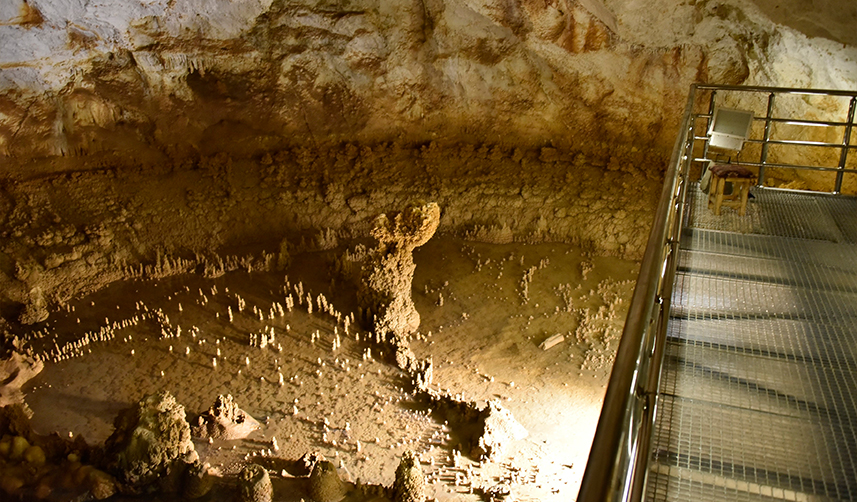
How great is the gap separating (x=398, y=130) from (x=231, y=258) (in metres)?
3.36

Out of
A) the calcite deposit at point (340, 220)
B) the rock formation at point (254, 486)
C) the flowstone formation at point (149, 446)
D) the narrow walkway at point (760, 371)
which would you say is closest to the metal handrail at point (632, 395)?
the narrow walkway at point (760, 371)

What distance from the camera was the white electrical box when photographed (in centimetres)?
532

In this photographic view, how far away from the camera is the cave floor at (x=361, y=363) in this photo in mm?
6348

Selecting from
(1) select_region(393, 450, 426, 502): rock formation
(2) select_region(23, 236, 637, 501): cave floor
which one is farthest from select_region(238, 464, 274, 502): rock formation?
(1) select_region(393, 450, 426, 502): rock formation

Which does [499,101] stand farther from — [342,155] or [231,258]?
[231,258]

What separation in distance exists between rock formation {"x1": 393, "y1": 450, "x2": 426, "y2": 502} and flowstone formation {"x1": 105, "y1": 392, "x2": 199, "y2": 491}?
2.01 m

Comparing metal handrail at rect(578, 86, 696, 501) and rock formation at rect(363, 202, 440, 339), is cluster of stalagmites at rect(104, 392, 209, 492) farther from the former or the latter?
metal handrail at rect(578, 86, 696, 501)

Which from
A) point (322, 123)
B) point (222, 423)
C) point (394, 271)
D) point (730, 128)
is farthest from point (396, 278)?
point (730, 128)

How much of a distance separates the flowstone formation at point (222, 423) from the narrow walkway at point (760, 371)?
472 centimetres

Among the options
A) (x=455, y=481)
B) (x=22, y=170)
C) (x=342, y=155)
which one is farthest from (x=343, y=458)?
(x=22, y=170)

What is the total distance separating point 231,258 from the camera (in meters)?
9.45

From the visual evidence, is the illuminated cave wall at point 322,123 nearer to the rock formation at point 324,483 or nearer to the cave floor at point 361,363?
the cave floor at point 361,363

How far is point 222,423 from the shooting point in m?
6.51

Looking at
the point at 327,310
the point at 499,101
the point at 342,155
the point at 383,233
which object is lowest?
the point at 327,310
